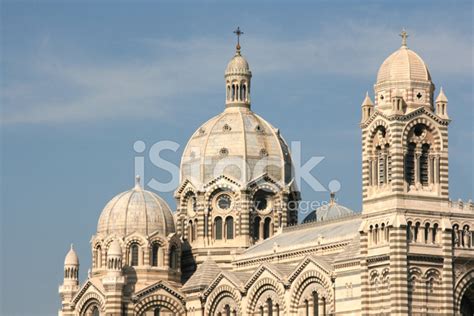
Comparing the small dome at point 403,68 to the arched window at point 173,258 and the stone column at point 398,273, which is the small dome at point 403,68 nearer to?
the stone column at point 398,273

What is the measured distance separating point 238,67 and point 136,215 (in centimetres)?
1577

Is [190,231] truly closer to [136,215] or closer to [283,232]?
[136,215]

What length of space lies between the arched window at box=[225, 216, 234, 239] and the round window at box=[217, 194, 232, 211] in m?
0.90

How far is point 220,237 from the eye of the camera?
13400 cm

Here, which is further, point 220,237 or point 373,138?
point 220,237

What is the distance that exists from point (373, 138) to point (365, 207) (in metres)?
4.57

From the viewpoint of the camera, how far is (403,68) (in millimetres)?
109812

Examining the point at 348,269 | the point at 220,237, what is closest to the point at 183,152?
the point at 220,237

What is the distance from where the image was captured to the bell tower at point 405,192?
106 metres

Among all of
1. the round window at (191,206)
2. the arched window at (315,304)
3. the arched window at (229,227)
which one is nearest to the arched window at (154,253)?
the round window at (191,206)

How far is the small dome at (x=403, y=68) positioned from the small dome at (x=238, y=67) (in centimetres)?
2891

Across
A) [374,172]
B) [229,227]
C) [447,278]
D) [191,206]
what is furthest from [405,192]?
[191,206]

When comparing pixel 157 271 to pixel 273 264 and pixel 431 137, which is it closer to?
pixel 273 264

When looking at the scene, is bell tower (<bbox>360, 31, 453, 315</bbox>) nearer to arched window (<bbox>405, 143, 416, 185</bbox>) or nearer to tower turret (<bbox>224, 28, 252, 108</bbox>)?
arched window (<bbox>405, 143, 416, 185</bbox>)
